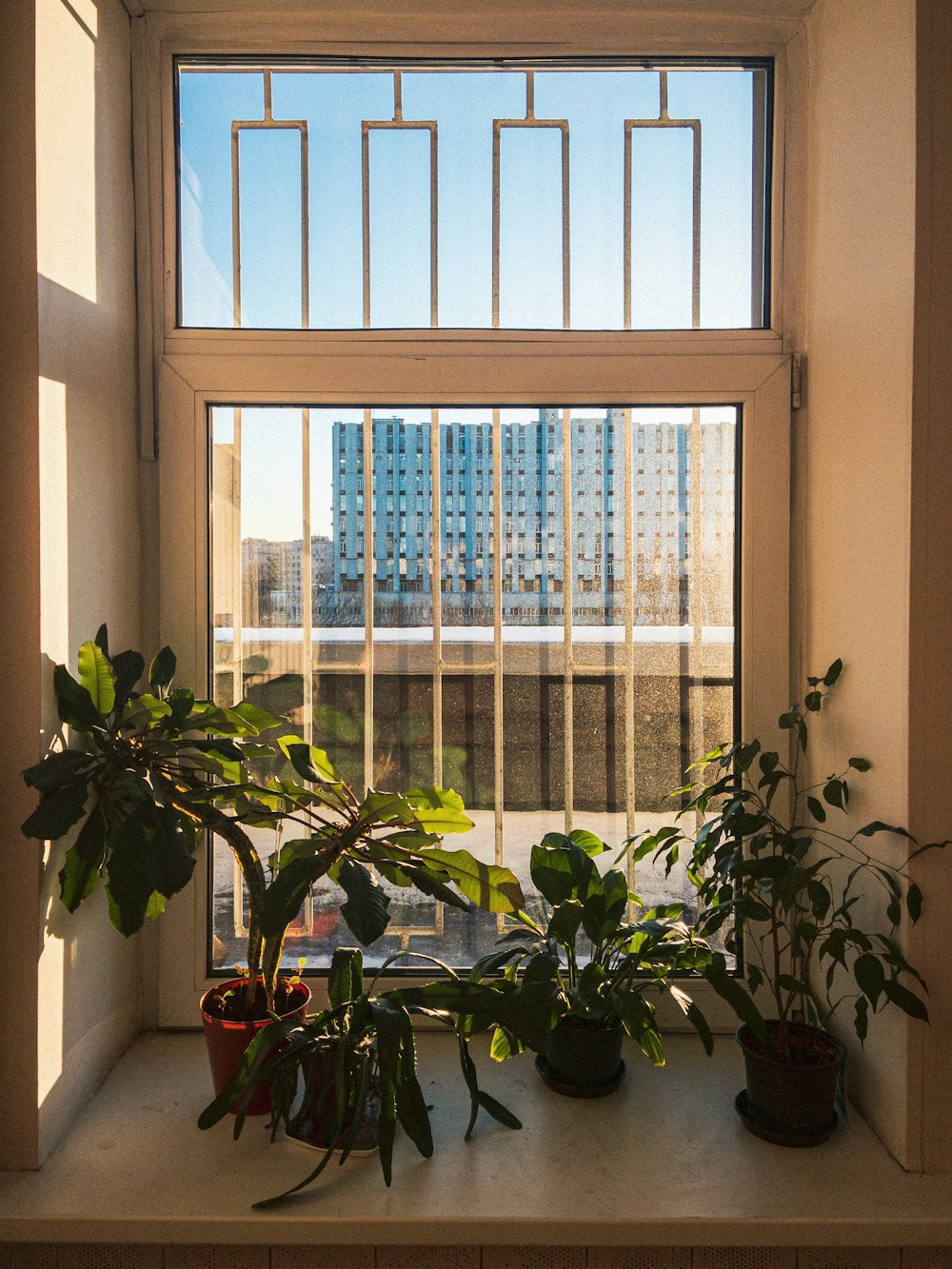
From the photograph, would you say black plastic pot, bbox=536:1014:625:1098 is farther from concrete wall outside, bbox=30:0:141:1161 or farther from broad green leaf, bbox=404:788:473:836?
concrete wall outside, bbox=30:0:141:1161

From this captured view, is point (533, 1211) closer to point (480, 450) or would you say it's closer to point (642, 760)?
point (642, 760)

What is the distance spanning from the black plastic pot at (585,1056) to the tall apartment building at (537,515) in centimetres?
78

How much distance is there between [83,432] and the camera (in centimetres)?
155

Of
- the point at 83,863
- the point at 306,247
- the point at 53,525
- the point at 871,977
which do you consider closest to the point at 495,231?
the point at 306,247

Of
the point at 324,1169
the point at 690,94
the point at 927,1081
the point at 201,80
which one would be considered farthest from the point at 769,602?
the point at 201,80

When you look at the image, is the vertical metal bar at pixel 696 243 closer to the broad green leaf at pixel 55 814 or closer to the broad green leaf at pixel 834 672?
the broad green leaf at pixel 834 672

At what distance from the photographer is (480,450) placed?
183cm

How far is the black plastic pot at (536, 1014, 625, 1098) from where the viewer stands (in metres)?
1.58

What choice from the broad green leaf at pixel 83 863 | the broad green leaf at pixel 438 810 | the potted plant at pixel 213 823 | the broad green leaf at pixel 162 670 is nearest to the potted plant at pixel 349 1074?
the potted plant at pixel 213 823

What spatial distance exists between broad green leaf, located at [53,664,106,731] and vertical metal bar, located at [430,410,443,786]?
69 cm

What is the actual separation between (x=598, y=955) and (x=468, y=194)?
1540 mm

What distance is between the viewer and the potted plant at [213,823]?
4.41ft

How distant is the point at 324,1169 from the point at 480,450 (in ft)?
4.38

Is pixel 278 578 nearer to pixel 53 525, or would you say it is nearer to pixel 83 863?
pixel 53 525
